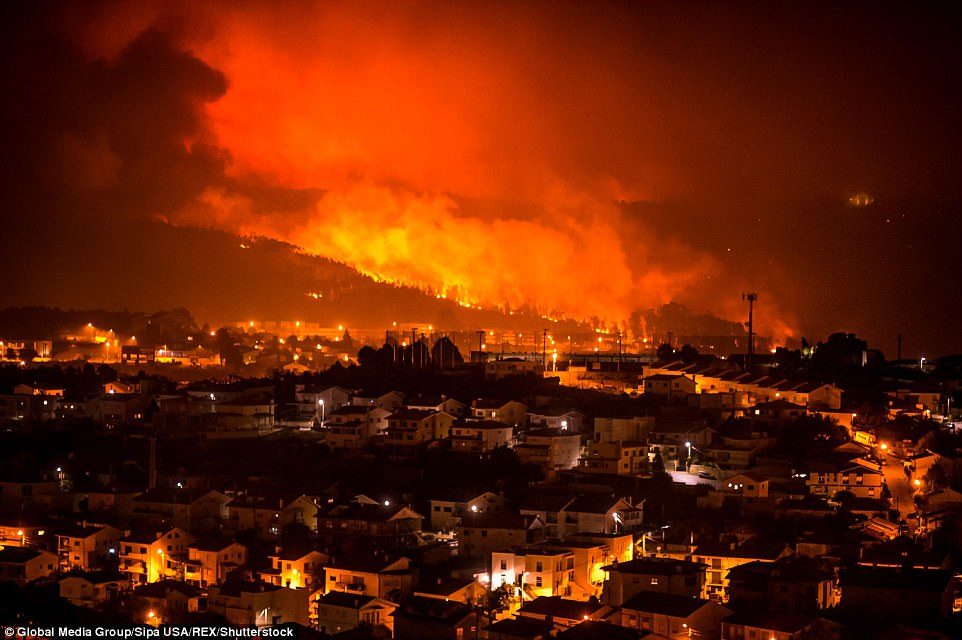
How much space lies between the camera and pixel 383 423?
18359 mm

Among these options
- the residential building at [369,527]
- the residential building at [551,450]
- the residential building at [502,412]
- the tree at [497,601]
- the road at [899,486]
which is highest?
the residential building at [502,412]

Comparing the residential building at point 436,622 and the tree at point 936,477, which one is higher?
the tree at point 936,477

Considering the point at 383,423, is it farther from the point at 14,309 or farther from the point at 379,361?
the point at 14,309

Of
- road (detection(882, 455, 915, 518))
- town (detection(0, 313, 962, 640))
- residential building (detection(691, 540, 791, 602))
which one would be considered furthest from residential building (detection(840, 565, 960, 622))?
road (detection(882, 455, 915, 518))

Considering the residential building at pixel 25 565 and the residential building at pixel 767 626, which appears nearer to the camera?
the residential building at pixel 767 626

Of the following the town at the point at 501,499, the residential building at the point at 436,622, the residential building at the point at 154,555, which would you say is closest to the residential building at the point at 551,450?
the town at the point at 501,499

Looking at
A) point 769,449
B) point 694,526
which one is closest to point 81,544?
point 694,526

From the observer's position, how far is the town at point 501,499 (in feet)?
38.4

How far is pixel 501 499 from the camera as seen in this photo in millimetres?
14766

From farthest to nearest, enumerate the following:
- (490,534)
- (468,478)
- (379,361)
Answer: (379,361) → (468,478) → (490,534)

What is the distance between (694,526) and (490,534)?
1947 mm

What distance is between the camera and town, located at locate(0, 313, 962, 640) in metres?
11.7

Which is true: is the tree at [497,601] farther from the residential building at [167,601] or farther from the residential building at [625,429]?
the residential building at [625,429]

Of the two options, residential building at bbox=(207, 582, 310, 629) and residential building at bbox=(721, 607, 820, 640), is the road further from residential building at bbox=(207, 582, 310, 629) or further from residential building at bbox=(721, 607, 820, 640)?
residential building at bbox=(207, 582, 310, 629)
